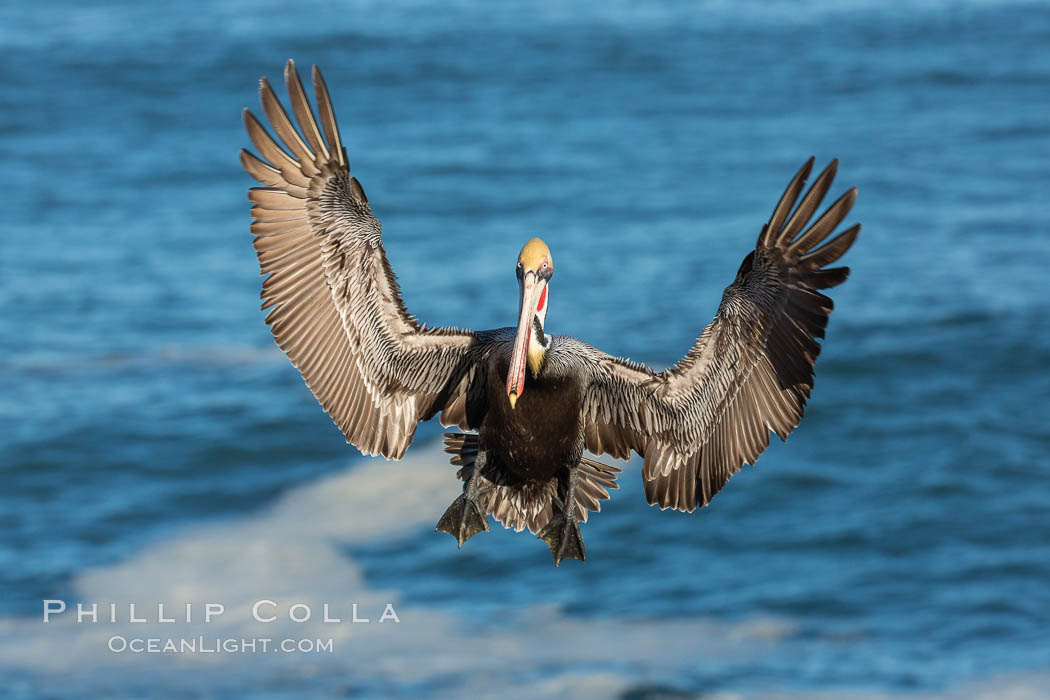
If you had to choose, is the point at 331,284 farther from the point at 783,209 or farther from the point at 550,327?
the point at 550,327

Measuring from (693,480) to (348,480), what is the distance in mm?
34360

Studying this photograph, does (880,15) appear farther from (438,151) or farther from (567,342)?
(567,342)

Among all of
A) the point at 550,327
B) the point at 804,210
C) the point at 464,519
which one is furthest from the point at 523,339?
the point at 550,327

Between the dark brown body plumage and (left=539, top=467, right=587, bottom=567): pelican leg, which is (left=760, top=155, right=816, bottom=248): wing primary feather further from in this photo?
(left=539, top=467, right=587, bottom=567): pelican leg

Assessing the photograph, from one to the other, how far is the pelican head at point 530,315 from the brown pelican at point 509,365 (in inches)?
1.6

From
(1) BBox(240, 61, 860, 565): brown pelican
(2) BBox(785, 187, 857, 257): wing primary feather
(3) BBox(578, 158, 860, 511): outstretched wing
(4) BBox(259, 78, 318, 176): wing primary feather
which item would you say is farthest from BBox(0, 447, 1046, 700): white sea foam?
(4) BBox(259, 78, 318, 176): wing primary feather

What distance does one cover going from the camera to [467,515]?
8.95m

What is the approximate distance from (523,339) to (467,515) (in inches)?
60.1

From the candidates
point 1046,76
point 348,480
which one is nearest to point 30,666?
point 348,480

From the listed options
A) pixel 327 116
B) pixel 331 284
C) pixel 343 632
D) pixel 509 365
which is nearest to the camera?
pixel 509 365

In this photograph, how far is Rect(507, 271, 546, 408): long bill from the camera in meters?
7.91

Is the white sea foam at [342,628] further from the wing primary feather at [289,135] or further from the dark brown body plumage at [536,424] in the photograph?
the wing primary feather at [289,135]

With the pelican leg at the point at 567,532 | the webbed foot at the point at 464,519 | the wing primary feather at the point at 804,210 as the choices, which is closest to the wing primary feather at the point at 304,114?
the webbed foot at the point at 464,519

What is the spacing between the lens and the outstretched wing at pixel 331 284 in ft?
29.3
